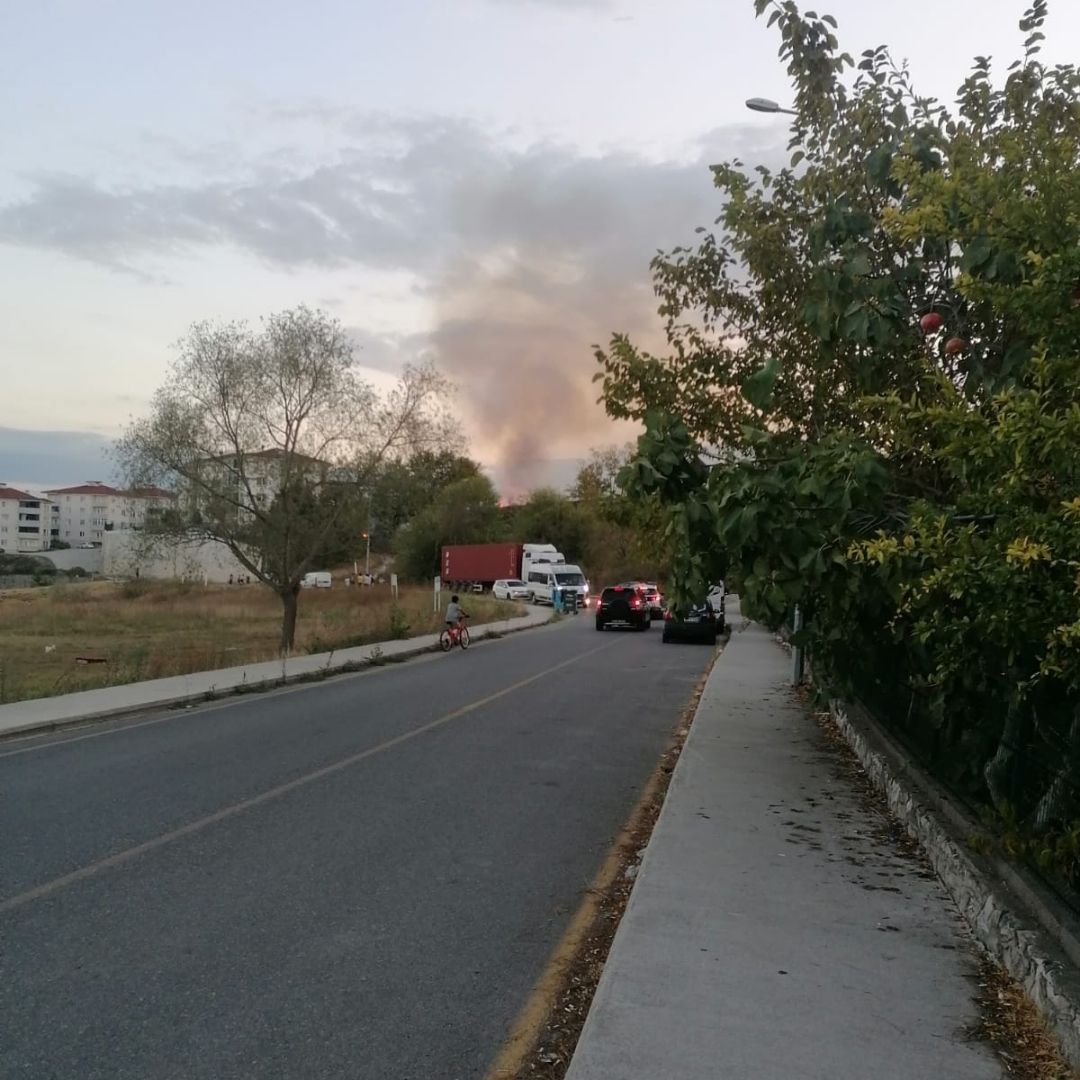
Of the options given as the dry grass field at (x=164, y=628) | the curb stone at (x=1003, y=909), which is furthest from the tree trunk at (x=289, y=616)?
the curb stone at (x=1003, y=909)

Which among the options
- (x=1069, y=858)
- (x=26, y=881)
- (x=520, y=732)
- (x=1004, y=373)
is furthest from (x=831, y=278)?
(x=520, y=732)

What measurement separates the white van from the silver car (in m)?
0.37

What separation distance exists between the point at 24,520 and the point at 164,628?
14706cm

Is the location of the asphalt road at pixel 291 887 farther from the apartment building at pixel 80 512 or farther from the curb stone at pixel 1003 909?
the apartment building at pixel 80 512

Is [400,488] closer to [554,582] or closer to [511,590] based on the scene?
[554,582]

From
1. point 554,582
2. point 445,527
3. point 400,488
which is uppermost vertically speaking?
point 445,527

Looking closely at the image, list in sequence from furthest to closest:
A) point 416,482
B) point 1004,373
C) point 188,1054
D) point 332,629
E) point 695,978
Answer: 1. point 332,629
2. point 416,482
3. point 1004,373
4. point 695,978
5. point 188,1054

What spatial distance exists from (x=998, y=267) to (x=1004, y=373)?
645 mm

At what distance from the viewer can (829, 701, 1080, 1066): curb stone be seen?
14.0ft

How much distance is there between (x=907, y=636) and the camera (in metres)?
9.14

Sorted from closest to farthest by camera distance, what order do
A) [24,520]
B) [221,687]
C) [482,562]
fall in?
1. [221,687]
2. [482,562]
3. [24,520]

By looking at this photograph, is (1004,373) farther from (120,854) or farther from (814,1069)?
(120,854)

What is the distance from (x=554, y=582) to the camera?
174 feet

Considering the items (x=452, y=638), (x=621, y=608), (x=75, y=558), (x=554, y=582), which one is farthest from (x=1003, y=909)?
(x=75, y=558)
